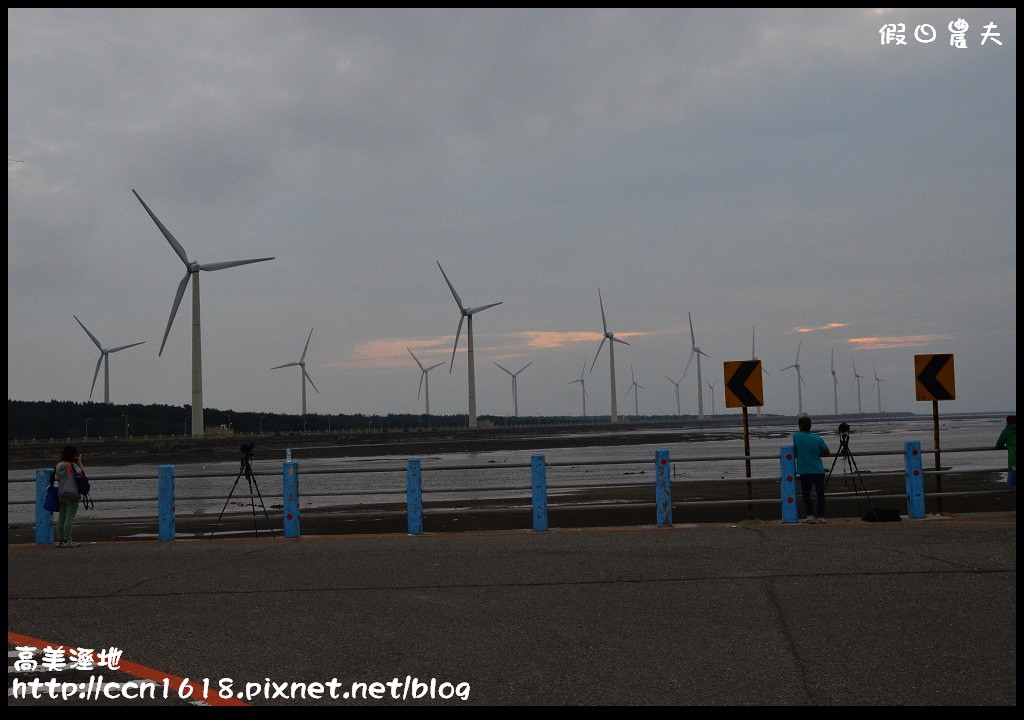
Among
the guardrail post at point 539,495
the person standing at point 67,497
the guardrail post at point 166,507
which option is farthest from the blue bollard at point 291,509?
the guardrail post at point 539,495

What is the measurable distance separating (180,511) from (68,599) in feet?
54.5

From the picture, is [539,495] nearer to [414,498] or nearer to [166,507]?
[414,498]

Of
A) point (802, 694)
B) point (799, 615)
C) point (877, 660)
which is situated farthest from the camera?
point (799, 615)

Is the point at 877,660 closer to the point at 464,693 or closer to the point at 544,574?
the point at 464,693

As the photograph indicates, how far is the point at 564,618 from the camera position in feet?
24.5

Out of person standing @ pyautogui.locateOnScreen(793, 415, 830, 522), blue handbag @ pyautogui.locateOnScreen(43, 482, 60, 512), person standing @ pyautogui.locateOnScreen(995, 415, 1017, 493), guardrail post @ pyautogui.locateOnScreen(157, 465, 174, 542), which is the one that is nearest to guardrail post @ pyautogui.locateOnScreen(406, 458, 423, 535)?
guardrail post @ pyautogui.locateOnScreen(157, 465, 174, 542)

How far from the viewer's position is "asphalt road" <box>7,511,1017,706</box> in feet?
18.7

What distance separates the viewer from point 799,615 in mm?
7324

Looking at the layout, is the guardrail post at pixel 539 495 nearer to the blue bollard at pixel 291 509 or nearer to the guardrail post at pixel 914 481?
the blue bollard at pixel 291 509

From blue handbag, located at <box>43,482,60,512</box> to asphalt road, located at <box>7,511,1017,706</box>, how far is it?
1721 mm

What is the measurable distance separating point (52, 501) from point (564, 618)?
967cm

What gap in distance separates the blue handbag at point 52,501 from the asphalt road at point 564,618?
172 cm

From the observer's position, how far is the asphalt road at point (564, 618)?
5.69 m

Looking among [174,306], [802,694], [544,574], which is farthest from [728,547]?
[174,306]
